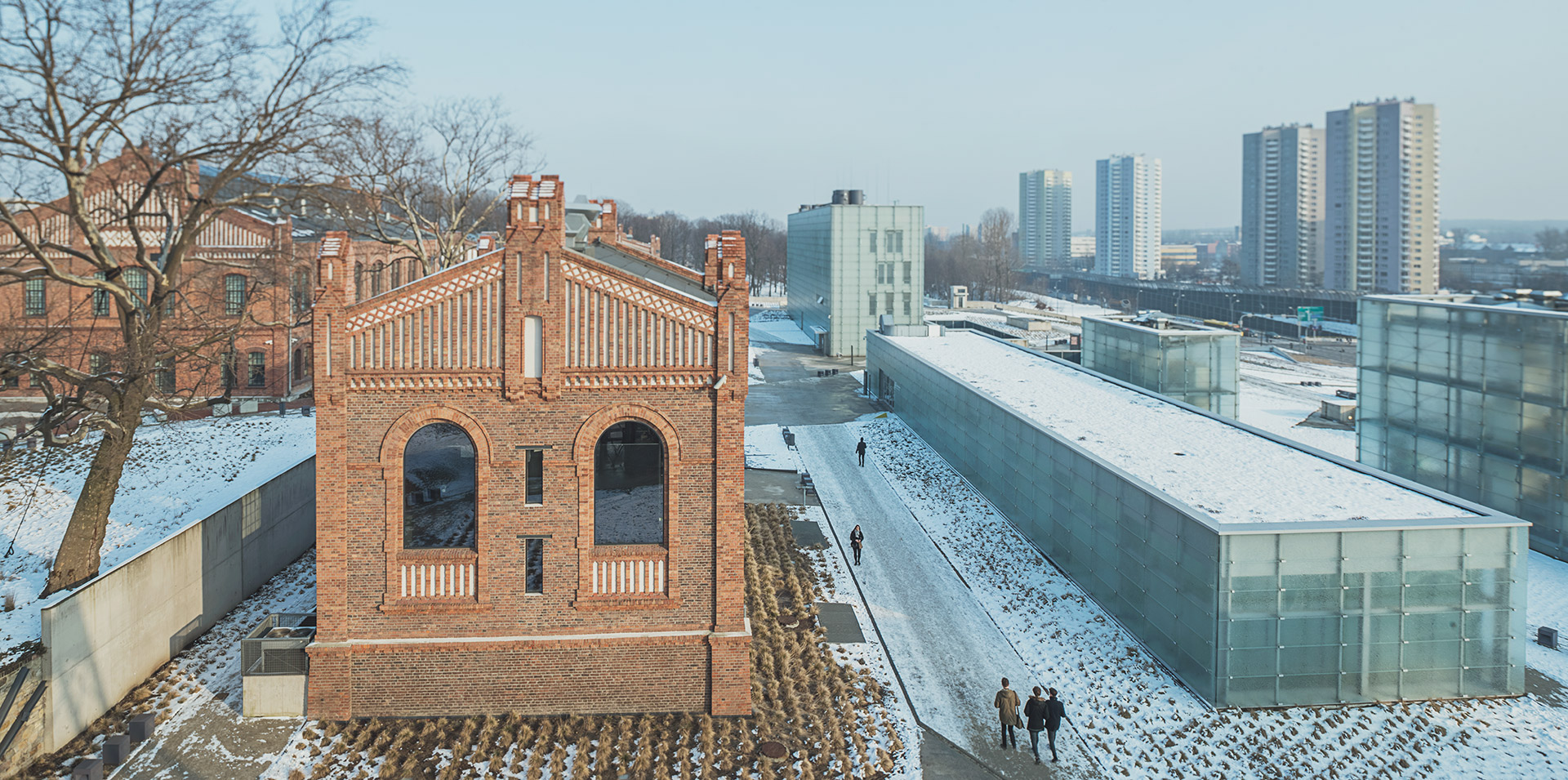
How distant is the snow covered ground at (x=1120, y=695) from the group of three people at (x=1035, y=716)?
2.27 feet

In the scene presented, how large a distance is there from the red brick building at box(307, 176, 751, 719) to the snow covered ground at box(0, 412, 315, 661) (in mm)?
5101

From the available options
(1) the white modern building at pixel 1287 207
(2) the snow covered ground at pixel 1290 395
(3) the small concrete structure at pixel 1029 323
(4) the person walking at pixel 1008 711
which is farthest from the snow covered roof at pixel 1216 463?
(1) the white modern building at pixel 1287 207

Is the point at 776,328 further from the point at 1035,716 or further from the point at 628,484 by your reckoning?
the point at 1035,716

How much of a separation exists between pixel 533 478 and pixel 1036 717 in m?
9.55

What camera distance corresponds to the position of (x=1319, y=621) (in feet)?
59.4

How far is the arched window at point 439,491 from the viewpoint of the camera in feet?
64.3

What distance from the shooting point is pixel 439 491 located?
22375 millimetres

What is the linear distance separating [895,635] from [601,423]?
873 centimetres

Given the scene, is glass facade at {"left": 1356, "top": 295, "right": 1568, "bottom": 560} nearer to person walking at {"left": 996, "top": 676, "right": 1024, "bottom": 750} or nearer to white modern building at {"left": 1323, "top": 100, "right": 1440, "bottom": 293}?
person walking at {"left": 996, "top": 676, "right": 1024, "bottom": 750}

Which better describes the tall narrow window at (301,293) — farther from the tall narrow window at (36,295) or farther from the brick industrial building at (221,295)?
the tall narrow window at (36,295)

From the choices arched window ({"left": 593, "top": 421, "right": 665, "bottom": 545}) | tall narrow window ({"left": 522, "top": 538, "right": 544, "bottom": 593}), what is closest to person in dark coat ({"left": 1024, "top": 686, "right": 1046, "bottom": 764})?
arched window ({"left": 593, "top": 421, "right": 665, "bottom": 545})

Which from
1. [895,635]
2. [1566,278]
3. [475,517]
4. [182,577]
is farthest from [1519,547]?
[1566,278]

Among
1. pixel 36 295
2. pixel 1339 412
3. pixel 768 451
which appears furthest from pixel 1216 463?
pixel 36 295

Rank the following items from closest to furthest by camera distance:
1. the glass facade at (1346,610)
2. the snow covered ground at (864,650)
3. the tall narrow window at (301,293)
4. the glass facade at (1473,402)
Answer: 1. the snow covered ground at (864,650)
2. the glass facade at (1346,610)
3. the glass facade at (1473,402)
4. the tall narrow window at (301,293)
